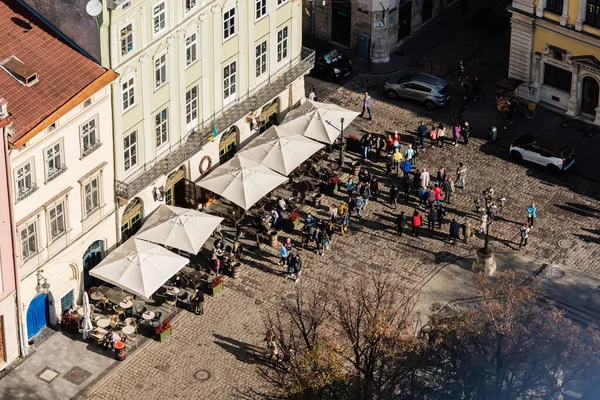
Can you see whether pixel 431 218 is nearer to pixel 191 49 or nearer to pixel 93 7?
pixel 191 49

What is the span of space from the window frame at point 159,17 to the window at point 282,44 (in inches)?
512

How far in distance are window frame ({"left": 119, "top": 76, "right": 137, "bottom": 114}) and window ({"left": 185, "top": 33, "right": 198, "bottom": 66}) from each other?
4940 mm

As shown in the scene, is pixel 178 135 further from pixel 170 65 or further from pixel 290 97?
pixel 290 97

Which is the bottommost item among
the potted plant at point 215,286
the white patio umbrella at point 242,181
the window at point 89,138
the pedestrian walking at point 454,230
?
the potted plant at point 215,286

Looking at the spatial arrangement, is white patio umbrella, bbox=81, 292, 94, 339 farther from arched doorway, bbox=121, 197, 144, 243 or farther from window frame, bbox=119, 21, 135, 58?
window frame, bbox=119, 21, 135, 58

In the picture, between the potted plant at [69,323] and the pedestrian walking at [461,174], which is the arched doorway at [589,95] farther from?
the potted plant at [69,323]

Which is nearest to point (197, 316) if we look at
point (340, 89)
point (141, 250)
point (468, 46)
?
point (141, 250)

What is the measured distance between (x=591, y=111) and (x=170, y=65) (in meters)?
32.5

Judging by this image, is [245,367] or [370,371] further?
[245,367]

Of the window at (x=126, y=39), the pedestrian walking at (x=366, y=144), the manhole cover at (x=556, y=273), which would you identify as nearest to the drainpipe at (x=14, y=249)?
the window at (x=126, y=39)

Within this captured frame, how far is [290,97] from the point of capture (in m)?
102

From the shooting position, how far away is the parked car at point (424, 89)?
106500mm

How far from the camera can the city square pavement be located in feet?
275

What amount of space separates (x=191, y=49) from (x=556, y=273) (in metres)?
25.4
